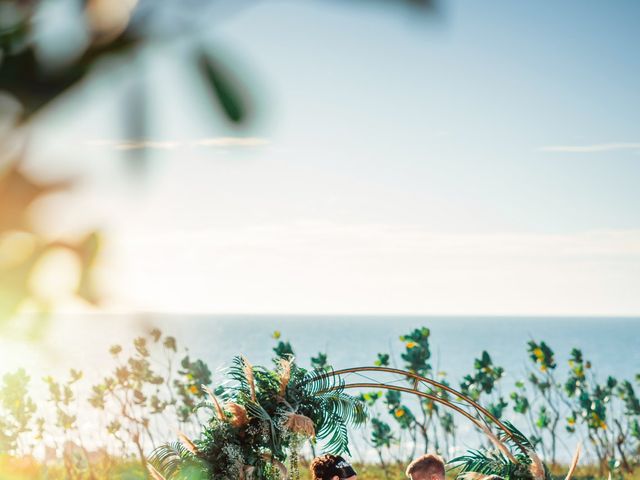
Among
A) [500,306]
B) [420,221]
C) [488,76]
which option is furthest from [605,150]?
[500,306]

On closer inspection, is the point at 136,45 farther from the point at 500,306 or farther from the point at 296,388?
the point at 500,306

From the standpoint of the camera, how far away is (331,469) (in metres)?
4.27

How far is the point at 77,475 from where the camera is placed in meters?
7.60

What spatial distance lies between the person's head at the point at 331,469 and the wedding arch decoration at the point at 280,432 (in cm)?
14

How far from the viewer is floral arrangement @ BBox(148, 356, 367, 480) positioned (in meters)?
4.34

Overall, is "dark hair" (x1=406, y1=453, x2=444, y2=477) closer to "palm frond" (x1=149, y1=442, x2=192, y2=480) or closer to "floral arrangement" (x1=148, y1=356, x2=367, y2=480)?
"floral arrangement" (x1=148, y1=356, x2=367, y2=480)

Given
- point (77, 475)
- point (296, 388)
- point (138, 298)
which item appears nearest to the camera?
point (138, 298)

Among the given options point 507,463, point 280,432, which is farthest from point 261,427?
point 507,463

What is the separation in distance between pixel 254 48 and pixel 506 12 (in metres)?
0.62

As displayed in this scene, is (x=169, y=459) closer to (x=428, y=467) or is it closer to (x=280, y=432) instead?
(x=280, y=432)

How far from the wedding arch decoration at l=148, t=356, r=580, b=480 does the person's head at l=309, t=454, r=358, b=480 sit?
0.14 m

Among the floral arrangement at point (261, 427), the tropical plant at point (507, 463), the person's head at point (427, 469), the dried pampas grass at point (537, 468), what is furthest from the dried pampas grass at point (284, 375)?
the dried pampas grass at point (537, 468)

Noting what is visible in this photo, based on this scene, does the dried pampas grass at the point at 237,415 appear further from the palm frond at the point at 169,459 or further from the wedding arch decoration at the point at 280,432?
the palm frond at the point at 169,459

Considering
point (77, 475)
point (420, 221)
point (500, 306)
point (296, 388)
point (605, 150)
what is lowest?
point (77, 475)
